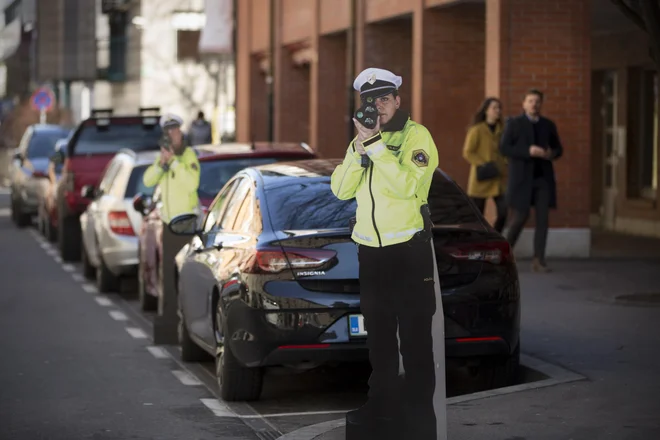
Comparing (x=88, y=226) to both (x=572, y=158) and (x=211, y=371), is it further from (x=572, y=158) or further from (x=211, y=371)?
(x=211, y=371)

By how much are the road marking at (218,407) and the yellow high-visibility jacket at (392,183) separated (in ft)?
7.94

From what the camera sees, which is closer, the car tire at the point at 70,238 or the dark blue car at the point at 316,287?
the dark blue car at the point at 316,287

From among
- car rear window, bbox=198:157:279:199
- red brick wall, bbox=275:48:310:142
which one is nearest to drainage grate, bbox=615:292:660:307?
car rear window, bbox=198:157:279:199

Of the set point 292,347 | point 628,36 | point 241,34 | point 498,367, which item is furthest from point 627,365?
point 241,34

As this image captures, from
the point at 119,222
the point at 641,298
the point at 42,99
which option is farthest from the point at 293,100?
the point at 641,298

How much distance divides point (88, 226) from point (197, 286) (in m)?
8.06

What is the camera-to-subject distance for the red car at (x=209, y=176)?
47.7 feet

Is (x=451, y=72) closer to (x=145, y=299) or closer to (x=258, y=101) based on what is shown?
(x=145, y=299)

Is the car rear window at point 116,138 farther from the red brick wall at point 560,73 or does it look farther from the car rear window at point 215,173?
the car rear window at point 215,173

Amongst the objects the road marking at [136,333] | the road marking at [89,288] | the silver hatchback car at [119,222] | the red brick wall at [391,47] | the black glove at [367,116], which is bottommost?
the road marking at [89,288]

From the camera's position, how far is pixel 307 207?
10188 millimetres

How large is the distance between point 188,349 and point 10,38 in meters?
114

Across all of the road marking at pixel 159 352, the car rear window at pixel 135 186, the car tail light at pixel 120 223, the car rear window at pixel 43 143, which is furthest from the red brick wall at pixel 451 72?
the car rear window at pixel 43 143

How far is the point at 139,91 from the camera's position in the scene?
73.6 m
